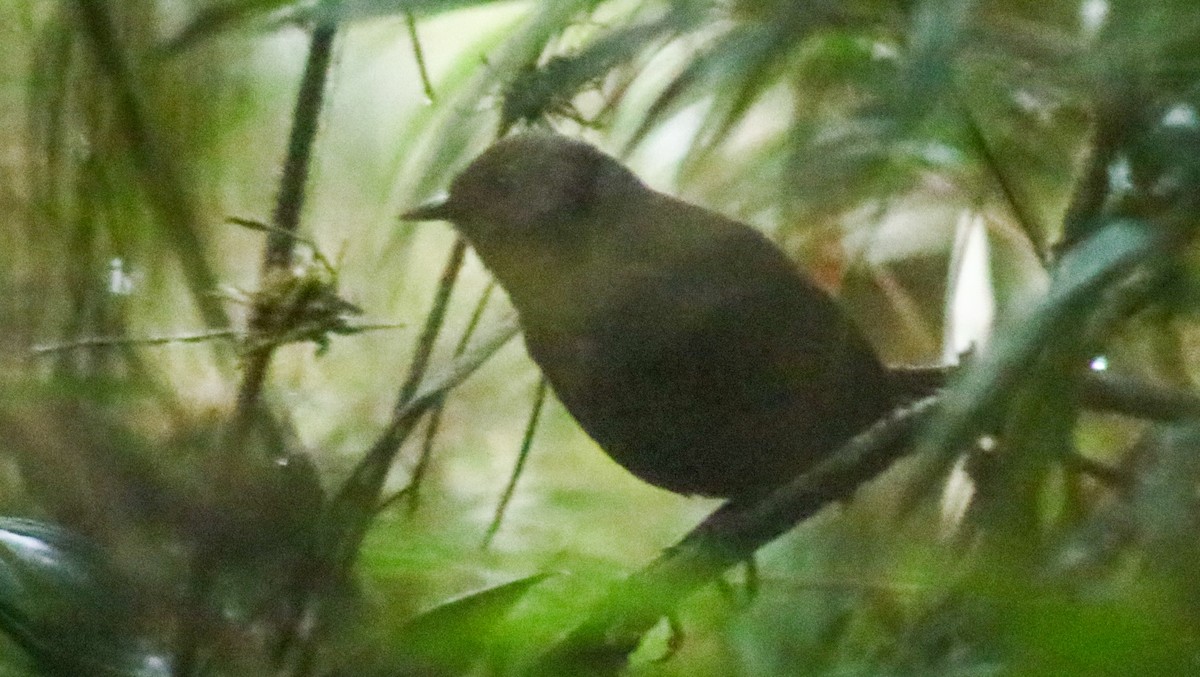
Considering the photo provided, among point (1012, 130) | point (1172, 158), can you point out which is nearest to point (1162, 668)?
point (1172, 158)

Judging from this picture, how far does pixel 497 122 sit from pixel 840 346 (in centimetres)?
24

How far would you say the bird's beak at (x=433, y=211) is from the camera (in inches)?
31.9

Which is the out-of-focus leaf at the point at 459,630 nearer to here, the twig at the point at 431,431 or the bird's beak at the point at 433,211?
the twig at the point at 431,431

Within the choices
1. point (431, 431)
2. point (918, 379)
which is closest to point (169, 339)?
point (431, 431)

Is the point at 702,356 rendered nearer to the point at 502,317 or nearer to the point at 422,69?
the point at 502,317

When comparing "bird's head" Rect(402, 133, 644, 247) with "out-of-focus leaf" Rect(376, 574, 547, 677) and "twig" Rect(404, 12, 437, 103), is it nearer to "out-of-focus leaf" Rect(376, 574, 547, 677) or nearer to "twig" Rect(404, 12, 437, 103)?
"twig" Rect(404, 12, 437, 103)

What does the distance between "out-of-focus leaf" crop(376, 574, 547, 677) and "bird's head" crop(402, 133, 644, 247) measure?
301 mm

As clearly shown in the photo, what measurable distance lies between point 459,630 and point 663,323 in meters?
0.28

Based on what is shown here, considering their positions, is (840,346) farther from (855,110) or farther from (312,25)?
(312,25)

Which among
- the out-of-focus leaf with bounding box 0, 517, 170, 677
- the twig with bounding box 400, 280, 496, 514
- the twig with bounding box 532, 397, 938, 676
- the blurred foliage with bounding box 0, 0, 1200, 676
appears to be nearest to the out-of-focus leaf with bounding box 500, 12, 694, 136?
the blurred foliage with bounding box 0, 0, 1200, 676

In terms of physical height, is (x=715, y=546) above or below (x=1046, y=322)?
below

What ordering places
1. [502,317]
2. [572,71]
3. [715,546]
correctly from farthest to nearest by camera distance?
[502,317] → [572,71] → [715,546]

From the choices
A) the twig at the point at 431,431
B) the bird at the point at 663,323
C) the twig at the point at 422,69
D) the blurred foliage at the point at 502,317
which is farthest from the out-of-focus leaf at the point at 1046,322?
the twig at the point at 422,69

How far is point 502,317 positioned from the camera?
82cm
